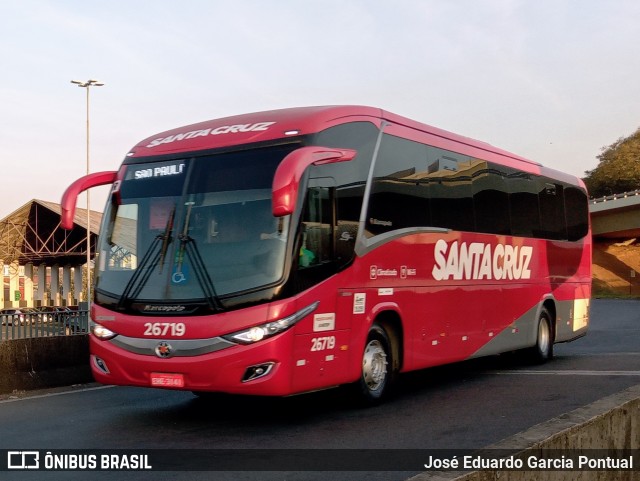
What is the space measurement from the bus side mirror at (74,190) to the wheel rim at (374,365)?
3.54 meters

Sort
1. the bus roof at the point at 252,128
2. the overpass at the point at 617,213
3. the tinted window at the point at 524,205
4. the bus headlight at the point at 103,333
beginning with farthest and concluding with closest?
the overpass at the point at 617,213, the tinted window at the point at 524,205, the bus roof at the point at 252,128, the bus headlight at the point at 103,333

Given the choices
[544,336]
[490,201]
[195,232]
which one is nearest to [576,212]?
[544,336]

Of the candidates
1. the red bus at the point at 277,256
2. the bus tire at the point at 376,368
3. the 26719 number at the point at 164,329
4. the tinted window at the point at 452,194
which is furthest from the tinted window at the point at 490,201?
the 26719 number at the point at 164,329

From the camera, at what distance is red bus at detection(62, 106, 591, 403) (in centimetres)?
869

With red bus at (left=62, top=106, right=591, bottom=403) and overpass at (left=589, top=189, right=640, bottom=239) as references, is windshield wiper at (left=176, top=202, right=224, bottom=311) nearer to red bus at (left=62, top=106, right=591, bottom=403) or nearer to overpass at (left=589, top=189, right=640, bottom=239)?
red bus at (left=62, top=106, right=591, bottom=403)

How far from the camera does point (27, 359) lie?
1250 cm

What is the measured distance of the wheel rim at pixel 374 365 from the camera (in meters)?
10.1

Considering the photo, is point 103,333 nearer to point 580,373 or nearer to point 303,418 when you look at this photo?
point 303,418

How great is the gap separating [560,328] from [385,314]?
7380mm

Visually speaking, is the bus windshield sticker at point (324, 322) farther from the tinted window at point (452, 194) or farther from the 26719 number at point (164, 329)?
the tinted window at point (452, 194)

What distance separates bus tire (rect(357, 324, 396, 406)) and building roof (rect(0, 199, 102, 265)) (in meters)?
39.6

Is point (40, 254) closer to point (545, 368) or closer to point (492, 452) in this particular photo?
point (545, 368)

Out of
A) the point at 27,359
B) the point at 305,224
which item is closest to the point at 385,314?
the point at 305,224

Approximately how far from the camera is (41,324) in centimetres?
1362
